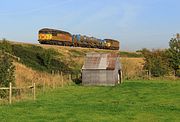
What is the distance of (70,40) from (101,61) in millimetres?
32094

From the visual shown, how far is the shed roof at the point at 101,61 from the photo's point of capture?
47.3 metres

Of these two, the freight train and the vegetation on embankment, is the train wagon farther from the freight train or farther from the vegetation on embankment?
the vegetation on embankment

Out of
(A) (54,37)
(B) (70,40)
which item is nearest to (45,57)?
(A) (54,37)

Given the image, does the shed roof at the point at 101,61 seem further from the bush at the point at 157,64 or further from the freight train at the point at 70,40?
the freight train at the point at 70,40

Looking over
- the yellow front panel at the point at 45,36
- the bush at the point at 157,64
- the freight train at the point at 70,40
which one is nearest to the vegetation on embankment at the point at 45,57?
the freight train at the point at 70,40

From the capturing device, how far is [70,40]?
79438 mm

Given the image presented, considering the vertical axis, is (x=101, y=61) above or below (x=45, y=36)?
below

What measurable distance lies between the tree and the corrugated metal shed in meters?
14.6

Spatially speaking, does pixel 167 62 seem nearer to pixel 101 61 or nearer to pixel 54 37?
pixel 101 61

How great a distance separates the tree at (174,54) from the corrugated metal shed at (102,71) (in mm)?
14576

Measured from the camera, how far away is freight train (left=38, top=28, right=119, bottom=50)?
7075cm

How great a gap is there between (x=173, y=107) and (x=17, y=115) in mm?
9442

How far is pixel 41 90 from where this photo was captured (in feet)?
117

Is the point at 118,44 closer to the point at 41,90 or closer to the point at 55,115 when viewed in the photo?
the point at 41,90
